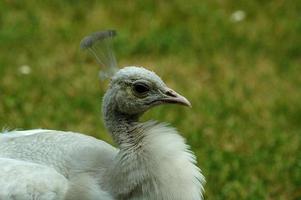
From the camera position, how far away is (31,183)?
3.53 m

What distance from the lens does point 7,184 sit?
3.58 meters

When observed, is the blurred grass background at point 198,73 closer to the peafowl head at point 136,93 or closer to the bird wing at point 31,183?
the peafowl head at point 136,93

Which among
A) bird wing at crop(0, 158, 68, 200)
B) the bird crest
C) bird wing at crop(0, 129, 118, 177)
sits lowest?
bird wing at crop(0, 158, 68, 200)

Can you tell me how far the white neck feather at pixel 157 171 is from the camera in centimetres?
354

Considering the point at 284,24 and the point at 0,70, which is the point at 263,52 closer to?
the point at 284,24

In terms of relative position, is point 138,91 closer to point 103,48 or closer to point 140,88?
point 140,88

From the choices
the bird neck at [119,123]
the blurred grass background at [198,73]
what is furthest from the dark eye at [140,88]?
the blurred grass background at [198,73]

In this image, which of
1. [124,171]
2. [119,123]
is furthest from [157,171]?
[119,123]

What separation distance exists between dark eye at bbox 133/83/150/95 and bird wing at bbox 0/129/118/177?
407 millimetres

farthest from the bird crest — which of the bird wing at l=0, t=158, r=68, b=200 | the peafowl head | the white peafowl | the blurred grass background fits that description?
the blurred grass background

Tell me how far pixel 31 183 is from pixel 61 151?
330 mm

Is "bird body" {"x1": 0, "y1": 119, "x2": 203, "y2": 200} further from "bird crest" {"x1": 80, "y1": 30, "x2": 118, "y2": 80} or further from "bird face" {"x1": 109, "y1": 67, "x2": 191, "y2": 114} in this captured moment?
"bird crest" {"x1": 80, "y1": 30, "x2": 118, "y2": 80}

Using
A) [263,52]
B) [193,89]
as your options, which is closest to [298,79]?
[263,52]

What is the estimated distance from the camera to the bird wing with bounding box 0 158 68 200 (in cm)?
352
